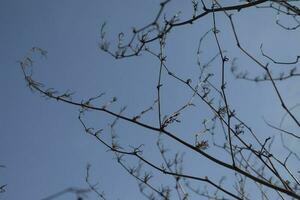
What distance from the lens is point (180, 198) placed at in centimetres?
372

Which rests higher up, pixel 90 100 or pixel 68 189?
pixel 90 100

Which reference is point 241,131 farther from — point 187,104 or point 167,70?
point 167,70

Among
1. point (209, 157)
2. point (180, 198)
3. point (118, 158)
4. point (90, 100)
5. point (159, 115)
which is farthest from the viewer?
point (180, 198)

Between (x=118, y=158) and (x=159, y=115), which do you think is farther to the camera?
(x=118, y=158)

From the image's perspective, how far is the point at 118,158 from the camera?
311 cm

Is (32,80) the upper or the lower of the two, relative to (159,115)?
upper

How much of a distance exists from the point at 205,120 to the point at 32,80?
1676mm

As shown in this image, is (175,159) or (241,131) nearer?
(241,131)

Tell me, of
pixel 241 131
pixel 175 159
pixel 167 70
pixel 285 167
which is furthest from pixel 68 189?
pixel 175 159

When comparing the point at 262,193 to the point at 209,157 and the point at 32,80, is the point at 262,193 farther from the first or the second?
the point at 32,80

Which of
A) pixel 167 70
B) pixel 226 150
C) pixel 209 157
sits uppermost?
pixel 167 70

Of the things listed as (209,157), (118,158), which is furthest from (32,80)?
(209,157)

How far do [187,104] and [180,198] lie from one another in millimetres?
1167

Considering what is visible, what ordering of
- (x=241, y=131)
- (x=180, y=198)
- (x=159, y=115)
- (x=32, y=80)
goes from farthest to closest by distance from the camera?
(x=180, y=198) < (x=241, y=131) < (x=32, y=80) < (x=159, y=115)
